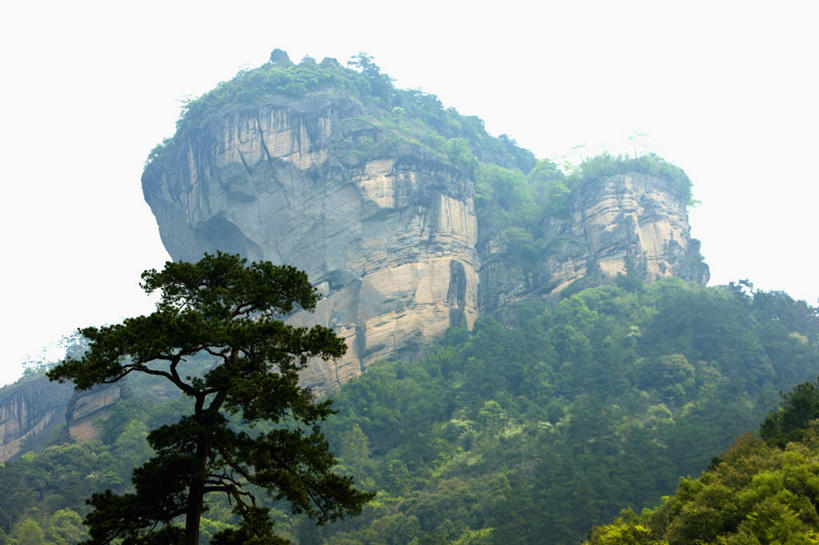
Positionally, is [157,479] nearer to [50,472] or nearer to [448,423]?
[448,423]

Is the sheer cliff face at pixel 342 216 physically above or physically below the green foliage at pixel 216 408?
above

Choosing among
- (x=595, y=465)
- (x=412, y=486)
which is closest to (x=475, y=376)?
(x=412, y=486)

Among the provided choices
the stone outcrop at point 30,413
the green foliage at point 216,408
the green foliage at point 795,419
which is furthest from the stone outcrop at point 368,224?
the green foliage at point 216,408

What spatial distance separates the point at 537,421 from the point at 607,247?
22.9 m

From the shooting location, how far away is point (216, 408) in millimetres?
13648

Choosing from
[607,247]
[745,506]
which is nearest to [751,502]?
[745,506]

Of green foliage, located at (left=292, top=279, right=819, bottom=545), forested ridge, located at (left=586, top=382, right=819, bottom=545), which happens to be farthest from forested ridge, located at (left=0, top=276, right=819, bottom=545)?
forested ridge, located at (left=586, top=382, right=819, bottom=545)

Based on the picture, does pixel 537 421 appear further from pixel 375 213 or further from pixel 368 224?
pixel 375 213

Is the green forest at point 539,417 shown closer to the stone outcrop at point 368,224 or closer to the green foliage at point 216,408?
the stone outcrop at point 368,224

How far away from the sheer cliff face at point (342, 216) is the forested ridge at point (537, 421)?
3.97 m

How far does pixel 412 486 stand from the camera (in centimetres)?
4131

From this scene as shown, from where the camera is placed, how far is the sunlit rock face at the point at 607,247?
214 ft

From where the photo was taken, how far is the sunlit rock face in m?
A: 65.4

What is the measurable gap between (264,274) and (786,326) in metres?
48.1
